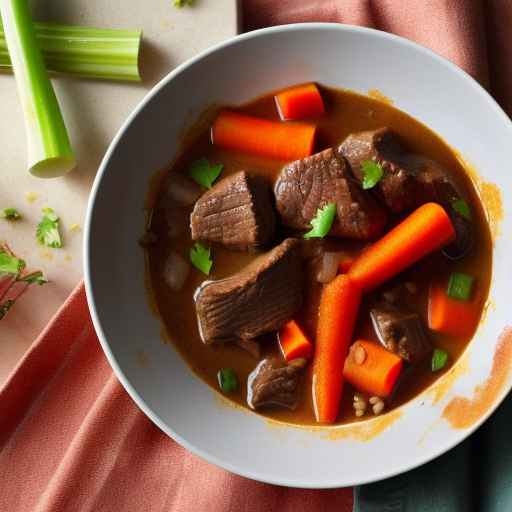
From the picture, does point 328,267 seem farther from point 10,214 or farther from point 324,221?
point 10,214

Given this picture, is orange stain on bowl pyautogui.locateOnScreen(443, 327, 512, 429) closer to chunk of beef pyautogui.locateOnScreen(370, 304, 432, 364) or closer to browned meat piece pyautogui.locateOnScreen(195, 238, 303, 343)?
chunk of beef pyautogui.locateOnScreen(370, 304, 432, 364)

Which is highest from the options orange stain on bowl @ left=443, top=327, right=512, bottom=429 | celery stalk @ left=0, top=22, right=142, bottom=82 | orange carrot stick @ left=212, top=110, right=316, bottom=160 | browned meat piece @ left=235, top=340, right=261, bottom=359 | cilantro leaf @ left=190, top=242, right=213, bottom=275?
celery stalk @ left=0, top=22, right=142, bottom=82

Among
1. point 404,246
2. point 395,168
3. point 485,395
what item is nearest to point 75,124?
point 395,168

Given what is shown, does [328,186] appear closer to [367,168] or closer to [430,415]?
[367,168]

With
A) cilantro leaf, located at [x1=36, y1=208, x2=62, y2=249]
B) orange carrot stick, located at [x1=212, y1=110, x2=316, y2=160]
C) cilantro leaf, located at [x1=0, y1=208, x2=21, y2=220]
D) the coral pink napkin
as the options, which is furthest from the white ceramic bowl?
cilantro leaf, located at [x1=0, y1=208, x2=21, y2=220]

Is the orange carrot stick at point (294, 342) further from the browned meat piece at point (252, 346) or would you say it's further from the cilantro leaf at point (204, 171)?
the cilantro leaf at point (204, 171)

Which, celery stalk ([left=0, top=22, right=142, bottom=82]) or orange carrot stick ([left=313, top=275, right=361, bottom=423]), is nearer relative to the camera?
orange carrot stick ([left=313, top=275, right=361, bottom=423])
